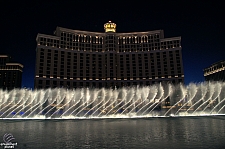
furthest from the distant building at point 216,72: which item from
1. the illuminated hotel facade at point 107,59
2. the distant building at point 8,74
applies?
the distant building at point 8,74

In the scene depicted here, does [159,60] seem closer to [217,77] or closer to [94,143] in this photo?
[217,77]

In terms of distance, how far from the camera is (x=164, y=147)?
34.2 feet

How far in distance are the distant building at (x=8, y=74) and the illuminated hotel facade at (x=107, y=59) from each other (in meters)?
49.3

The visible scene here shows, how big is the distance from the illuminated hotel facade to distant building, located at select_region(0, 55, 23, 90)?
162ft

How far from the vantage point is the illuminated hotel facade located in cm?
9294

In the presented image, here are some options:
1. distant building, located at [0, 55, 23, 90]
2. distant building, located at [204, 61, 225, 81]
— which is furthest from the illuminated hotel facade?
distant building, located at [0, 55, 23, 90]

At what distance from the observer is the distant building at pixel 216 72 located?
104 metres

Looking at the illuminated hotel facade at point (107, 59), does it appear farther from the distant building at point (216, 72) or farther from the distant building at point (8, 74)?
the distant building at point (8, 74)

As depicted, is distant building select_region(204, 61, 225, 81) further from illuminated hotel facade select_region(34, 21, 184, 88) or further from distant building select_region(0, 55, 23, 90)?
distant building select_region(0, 55, 23, 90)

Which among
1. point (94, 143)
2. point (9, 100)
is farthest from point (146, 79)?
point (94, 143)

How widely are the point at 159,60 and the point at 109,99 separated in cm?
5293

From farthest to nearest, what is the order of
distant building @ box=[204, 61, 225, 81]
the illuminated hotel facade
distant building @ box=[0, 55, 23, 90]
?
distant building @ box=[0, 55, 23, 90] → distant building @ box=[204, 61, 225, 81] → the illuminated hotel facade

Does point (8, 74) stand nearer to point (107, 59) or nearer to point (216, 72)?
point (107, 59)

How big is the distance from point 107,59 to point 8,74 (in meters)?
73.9
